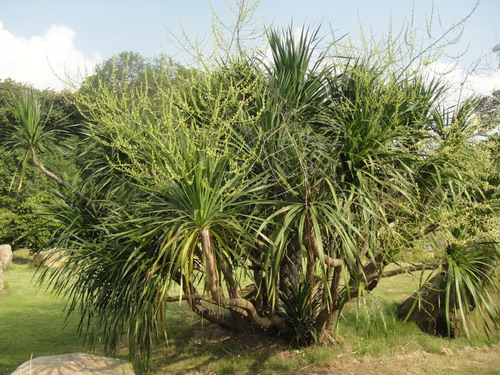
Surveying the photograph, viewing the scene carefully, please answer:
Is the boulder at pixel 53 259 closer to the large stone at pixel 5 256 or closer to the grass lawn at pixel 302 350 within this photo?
the large stone at pixel 5 256

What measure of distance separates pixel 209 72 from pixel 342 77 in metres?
1.67

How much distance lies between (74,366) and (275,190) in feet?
8.79

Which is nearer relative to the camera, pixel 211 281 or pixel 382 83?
pixel 211 281

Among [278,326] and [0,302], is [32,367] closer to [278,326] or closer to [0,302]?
[278,326]

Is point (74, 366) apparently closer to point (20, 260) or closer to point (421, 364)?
point (421, 364)

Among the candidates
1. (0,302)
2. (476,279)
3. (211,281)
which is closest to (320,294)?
(476,279)

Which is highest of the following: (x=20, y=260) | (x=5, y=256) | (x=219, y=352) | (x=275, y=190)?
(x=275, y=190)

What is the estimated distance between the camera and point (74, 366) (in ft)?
14.7

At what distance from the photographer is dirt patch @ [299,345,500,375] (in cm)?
526

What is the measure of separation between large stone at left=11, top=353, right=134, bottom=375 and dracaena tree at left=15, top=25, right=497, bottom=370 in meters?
0.28

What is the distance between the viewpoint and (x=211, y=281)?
4094mm

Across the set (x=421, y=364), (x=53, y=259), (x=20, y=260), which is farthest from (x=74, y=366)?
(x=20, y=260)

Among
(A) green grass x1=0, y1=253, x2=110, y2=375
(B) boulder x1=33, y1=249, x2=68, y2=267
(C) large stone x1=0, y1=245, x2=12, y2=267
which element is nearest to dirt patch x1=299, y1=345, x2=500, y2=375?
(B) boulder x1=33, y1=249, x2=68, y2=267

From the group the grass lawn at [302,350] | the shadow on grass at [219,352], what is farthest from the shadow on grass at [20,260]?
the shadow on grass at [219,352]
